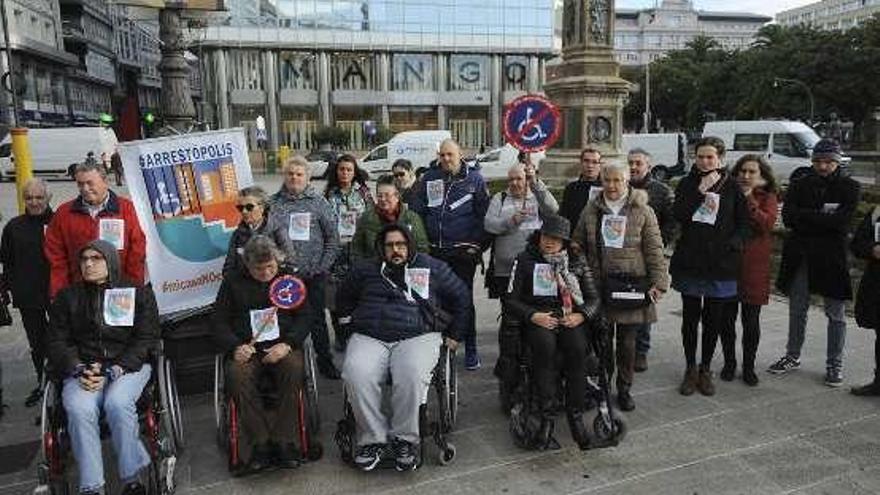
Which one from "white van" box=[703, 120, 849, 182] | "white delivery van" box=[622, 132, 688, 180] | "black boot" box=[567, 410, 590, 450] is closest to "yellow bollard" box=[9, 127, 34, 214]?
"black boot" box=[567, 410, 590, 450]

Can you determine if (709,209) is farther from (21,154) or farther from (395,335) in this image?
(21,154)

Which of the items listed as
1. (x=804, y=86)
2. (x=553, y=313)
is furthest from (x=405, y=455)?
(x=804, y=86)

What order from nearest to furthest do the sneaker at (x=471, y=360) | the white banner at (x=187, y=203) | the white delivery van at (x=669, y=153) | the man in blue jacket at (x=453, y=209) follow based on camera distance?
the white banner at (x=187, y=203) < the man in blue jacket at (x=453, y=209) < the sneaker at (x=471, y=360) < the white delivery van at (x=669, y=153)

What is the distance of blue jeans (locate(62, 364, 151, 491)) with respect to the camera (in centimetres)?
378

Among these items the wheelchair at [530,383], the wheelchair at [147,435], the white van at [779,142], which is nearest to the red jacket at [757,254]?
the wheelchair at [530,383]

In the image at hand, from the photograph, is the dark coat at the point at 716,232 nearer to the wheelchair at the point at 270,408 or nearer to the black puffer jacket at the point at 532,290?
the black puffer jacket at the point at 532,290

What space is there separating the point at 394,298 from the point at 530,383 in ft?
3.47

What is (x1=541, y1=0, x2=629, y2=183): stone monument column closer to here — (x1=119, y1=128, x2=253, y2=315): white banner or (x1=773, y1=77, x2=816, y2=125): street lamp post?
(x1=119, y1=128, x2=253, y2=315): white banner

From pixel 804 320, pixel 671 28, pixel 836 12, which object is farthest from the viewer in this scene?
pixel 671 28

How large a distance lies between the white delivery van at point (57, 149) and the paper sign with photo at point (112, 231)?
2990 cm

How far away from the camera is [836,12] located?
121000 millimetres

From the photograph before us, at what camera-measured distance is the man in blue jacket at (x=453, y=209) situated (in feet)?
18.7

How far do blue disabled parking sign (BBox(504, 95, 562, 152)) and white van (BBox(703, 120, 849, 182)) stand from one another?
18559 mm

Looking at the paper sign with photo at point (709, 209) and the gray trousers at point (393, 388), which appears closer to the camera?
the gray trousers at point (393, 388)
